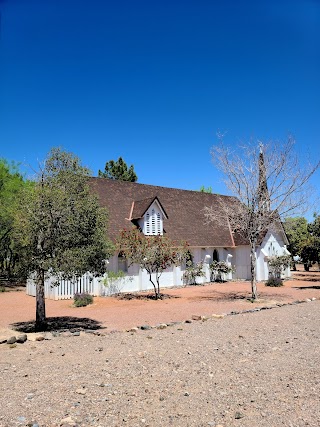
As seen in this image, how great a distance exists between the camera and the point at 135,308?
1845cm

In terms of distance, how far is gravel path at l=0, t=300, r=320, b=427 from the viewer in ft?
18.5

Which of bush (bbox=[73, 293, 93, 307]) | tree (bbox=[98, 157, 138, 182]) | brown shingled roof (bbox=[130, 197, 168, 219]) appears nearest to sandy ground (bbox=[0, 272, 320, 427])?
bush (bbox=[73, 293, 93, 307])

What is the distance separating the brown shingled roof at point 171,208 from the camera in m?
27.2

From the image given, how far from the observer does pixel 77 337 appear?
1116cm

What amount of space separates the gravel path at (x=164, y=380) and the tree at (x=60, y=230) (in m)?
2.16

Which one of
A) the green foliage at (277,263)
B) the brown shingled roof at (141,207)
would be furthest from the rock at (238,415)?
the green foliage at (277,263)

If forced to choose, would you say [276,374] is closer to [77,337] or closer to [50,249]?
[77,337]

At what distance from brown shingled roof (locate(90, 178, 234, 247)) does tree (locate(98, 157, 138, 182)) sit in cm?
1897

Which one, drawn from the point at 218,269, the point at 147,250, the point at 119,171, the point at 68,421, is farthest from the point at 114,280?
the point at 119,171

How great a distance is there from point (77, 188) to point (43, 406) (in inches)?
332

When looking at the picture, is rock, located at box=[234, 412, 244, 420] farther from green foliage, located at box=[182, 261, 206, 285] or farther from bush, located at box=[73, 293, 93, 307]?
green foliage, located at box=[182, 261, 206, 285]

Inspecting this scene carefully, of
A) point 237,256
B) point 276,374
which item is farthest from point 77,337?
point 237,256

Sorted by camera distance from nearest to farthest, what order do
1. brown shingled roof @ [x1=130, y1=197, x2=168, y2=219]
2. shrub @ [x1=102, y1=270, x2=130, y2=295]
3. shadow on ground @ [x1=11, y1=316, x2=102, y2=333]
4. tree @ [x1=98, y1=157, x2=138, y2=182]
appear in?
shadow on ground @ [x1=11, y1=316, x2=102, y2=333] < shrub @ [x1=102, y1=270, x2=130, y2=295] < brown shingled roof @ [x1=130, y1=197, x2=168, y2=219] < tree @ [x1=98, y1=157, x2=138, y2=182]

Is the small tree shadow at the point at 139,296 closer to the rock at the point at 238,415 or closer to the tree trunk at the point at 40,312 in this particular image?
the tree trunk at the point at 40,312
